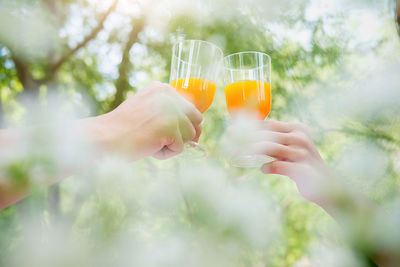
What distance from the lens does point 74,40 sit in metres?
Result: 2.22

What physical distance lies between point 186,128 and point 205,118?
103 cm

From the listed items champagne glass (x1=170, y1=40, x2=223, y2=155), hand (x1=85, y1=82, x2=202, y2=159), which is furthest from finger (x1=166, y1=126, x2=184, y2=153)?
champagne glass (x1=170, y1=40, x2=223, y2=155)

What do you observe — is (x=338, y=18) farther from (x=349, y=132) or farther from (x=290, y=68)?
(x=349, y=132)

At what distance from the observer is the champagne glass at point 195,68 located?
1.11 metres

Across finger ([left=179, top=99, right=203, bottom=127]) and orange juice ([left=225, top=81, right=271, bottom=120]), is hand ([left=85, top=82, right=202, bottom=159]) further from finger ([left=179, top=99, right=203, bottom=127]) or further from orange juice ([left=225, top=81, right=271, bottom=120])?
orange juice ([left=225, top=81, right=271, bottom=120])

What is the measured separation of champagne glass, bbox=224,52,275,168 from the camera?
4.08 ft

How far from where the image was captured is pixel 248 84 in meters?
1.25

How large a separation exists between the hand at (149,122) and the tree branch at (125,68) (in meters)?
1.21

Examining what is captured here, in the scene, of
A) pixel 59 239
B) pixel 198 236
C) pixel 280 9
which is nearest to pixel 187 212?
pixel 198 236

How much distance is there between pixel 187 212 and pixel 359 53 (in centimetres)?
163

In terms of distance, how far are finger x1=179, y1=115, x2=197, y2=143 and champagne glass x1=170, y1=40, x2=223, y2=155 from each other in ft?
0.46

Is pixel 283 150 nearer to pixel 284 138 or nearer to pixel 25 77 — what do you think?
pixel 284 138

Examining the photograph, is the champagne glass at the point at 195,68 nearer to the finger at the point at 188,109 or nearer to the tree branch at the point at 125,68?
the finger at the point at 188,109

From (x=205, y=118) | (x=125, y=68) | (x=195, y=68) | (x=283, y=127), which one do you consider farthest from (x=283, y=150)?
(x=125, y=68)
